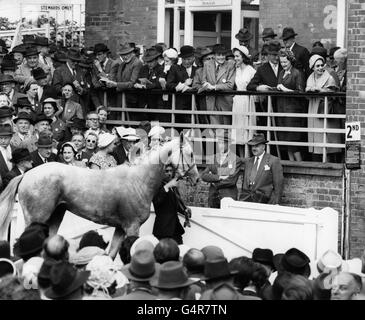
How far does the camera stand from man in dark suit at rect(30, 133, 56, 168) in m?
16.4

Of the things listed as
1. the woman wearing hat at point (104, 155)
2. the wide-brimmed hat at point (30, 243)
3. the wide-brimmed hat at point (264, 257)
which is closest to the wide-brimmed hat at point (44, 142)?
the woman wearing hat at point (104, 155)

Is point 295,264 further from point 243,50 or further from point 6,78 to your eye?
point 6,78

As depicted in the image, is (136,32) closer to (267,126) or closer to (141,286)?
(267,126)

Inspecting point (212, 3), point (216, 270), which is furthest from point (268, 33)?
point (216, 270)

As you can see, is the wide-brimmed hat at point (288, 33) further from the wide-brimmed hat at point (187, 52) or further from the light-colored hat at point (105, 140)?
the light-colored hat at point (105, 140)

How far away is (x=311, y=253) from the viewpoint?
15.0m

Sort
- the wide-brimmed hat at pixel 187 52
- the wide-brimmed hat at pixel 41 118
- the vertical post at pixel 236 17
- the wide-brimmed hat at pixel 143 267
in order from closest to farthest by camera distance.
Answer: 1. the wide-brimmed hat at pixel 143 267
2. the wide-brimmed hat at pixel 41 118
3. the wide-brimmed hat at pixel 187 52
4. the vertical post at pixel 236 17

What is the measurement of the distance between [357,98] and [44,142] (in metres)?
4.41

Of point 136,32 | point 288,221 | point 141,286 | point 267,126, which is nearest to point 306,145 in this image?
point 267,126

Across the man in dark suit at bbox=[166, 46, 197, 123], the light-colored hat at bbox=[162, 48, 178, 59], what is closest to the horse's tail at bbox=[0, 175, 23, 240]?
the man in dark suit at bbox=[166, 46, 197, 123]

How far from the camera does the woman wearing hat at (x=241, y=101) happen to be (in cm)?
1819

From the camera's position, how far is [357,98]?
55.6ft

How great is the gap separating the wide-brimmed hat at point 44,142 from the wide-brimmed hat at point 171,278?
6.66 meters

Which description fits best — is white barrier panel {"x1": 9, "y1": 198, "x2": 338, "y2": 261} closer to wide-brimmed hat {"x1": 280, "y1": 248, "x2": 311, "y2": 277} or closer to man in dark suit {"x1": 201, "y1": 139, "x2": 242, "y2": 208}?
man in dark suit {"x1": 201, "y1": 139, "x2": 242, "y2": 208}
